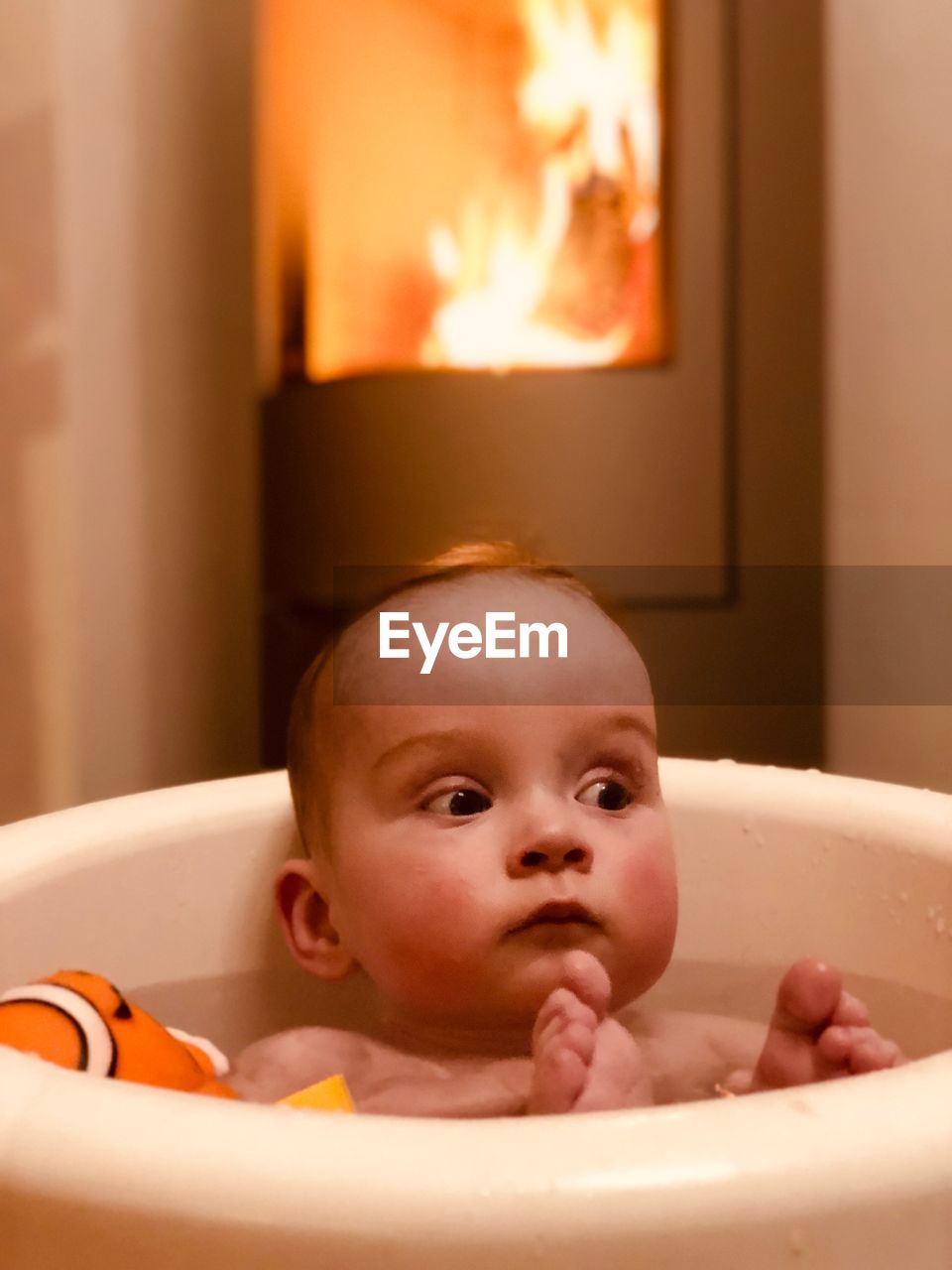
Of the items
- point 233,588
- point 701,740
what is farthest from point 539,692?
point 233,588

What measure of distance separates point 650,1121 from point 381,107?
1.42 metres

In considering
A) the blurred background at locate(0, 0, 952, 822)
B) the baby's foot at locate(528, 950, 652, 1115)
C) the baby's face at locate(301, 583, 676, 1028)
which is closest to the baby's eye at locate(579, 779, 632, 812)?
the baby's face at locate(301, 583, 676, 1028)

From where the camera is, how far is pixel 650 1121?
0.35 metres

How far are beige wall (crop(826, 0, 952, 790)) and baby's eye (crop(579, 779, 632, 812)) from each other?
38.4 inches

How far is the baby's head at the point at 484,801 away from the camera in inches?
24.8

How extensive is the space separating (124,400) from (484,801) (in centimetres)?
111

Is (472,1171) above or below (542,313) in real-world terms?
below

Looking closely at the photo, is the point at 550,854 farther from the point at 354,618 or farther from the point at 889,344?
the point at 889,344

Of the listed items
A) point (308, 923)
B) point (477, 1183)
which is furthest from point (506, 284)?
point (477, 1183)

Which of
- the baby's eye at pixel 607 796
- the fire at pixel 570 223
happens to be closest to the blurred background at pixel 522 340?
the fire at pixel 570 223

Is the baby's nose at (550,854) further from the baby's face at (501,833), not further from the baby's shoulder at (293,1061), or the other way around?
the baby's shoulder at (293,1061)

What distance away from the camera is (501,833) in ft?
2.11

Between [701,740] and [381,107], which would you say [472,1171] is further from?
[381,107]

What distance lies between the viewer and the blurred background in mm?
1468
